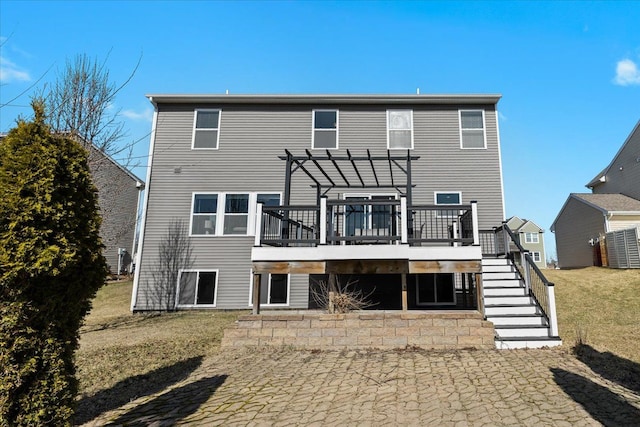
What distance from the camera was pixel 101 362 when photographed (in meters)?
6.33

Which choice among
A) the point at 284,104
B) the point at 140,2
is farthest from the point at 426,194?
the point at 140,2

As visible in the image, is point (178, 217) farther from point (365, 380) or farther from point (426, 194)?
point (365, 380)

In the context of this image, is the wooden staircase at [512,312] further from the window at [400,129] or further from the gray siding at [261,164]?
the window at [400,129]

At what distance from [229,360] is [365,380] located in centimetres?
262

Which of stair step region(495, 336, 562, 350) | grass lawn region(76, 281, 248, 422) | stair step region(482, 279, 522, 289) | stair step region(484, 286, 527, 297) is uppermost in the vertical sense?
stair step region(482, 279, 522, 289)

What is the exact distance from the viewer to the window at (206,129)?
13.5m

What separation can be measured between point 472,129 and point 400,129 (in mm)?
2547

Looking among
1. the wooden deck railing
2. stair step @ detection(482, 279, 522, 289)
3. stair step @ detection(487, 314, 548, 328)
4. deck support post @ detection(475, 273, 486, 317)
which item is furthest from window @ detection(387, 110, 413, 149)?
stair step @ detection(487, 314, 548, 328)

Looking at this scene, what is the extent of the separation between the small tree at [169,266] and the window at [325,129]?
19.2 feet

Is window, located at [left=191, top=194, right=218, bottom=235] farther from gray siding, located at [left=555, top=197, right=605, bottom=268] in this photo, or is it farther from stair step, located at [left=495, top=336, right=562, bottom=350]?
gray siding, located at [left=555, top=197, right=605, bottom=268]

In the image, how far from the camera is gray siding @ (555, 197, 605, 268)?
1942 centimetres

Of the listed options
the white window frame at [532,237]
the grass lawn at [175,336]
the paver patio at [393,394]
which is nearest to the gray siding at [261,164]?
the grass lawn at [175,336]

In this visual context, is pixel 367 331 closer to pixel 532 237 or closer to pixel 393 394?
pixel 393 394

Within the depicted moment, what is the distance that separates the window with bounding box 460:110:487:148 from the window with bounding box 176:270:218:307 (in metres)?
9.99
